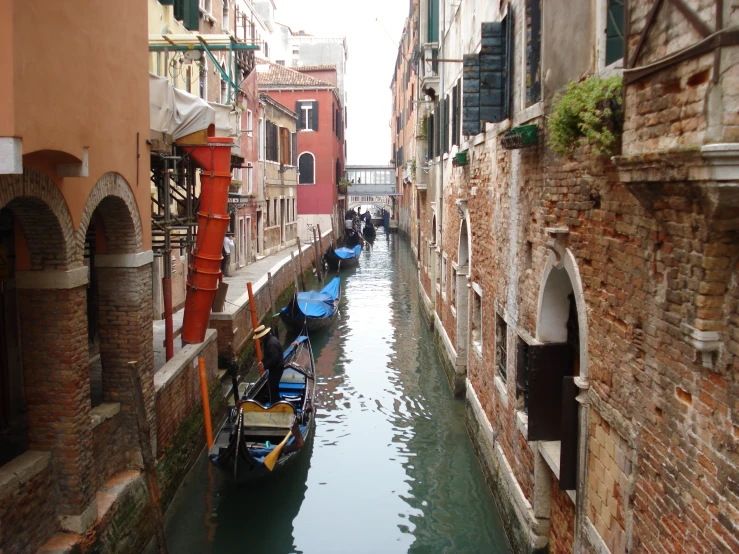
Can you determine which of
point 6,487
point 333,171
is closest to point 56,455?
point 6,487

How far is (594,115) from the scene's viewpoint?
11.8ft

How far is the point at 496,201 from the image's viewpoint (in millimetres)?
7273

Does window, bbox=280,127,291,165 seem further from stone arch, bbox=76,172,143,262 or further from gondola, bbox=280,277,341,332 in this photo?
stone arch, bbox=76,172,143,262

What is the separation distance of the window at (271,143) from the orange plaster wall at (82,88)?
1670 cm

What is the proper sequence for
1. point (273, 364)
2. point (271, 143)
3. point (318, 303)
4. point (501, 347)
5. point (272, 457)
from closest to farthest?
point (272, 457) → point (501, 347) → point (273, 364) → point (318, 303) → point (271, 143)

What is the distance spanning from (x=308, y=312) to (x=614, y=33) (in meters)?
11.1

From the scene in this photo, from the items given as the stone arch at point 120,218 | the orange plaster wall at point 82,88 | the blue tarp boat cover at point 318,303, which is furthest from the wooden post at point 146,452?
the blue tarp boat cover at point 318,303

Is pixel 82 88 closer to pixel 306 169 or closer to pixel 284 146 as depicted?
pixel 284 146

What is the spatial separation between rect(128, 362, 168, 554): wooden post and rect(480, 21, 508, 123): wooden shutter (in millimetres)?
3892

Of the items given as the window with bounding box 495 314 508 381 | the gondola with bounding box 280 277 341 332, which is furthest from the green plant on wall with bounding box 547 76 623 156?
the gondola with bounding box 280 277 341 332

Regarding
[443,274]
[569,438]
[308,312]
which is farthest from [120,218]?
[308,312]

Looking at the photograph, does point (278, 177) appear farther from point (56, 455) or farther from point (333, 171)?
point (56, 455)

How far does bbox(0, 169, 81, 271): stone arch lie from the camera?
4531mm

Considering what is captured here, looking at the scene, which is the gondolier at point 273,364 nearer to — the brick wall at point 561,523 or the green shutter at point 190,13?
the brick wall at point 561,523
